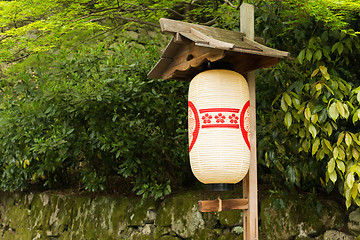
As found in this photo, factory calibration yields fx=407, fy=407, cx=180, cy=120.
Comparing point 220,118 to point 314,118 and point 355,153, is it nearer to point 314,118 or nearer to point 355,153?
point 314,118

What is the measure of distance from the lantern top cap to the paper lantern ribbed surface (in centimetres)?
16

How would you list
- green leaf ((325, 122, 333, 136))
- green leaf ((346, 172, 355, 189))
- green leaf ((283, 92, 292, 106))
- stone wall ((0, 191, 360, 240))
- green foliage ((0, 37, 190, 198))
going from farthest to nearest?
green foliage ((0, 37, 190, 198))
stone wall ((0, 191, 360, 240))
green leaf ((283, 92, 292, 106))
green leaf ((325, 122, 333, 136))
green leaf ((346, 172, 355, 189))

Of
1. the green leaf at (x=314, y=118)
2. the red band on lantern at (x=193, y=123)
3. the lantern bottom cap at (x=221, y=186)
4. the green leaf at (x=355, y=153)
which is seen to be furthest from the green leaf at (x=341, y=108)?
the red band on lantern at (x=193, y=123)

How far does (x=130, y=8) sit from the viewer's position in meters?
5.36

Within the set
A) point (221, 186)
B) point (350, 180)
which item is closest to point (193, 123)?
point (221, 186)

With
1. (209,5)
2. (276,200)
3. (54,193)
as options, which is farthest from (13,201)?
(276,200)

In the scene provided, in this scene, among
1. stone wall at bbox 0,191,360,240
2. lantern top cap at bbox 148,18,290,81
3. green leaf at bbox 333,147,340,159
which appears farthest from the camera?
stone wall at bbox 0,191,360,240

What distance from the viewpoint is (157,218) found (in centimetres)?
504

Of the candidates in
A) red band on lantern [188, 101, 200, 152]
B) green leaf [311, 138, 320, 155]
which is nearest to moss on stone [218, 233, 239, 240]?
green leaf [311, 138, 320, 155]

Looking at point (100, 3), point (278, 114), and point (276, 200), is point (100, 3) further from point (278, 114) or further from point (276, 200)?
point (276, 200)

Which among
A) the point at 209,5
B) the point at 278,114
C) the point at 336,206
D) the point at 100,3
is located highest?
the point at 209,5

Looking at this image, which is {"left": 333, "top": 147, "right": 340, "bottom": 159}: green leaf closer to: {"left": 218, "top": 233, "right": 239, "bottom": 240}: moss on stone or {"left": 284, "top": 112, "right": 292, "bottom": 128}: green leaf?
{"left": 284, "top": 112, "right": 292, "bottom": 128}: green leaf

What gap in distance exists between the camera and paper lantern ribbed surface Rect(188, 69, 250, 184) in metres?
2.81

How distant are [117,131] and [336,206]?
97.9 inches
